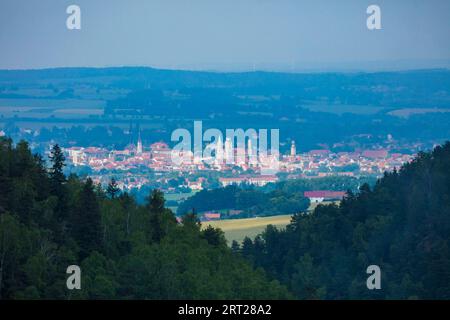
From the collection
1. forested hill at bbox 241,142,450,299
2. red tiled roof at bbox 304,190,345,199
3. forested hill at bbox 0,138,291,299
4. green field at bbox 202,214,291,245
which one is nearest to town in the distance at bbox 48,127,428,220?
red tiled roof at bbox 304,190,345,199

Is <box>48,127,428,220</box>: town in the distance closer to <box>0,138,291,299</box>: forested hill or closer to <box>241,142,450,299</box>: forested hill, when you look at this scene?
<box>241,142,450,299</box>: forested hill

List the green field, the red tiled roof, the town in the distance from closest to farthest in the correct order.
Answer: the green field
the red tiled roof
the town in the distance

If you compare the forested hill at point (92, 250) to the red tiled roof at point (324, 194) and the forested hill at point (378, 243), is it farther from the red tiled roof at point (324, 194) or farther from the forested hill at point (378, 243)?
the red tiled roof at point (324, 194)

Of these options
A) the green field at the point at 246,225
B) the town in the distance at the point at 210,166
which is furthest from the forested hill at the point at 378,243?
the town in the distance at the point at 210,166

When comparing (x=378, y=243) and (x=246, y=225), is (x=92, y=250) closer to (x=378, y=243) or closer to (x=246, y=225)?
(x=378, y=243)

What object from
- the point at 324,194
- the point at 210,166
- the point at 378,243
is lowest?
the point at 378,243

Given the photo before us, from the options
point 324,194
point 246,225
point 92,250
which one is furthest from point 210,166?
point 92,250
